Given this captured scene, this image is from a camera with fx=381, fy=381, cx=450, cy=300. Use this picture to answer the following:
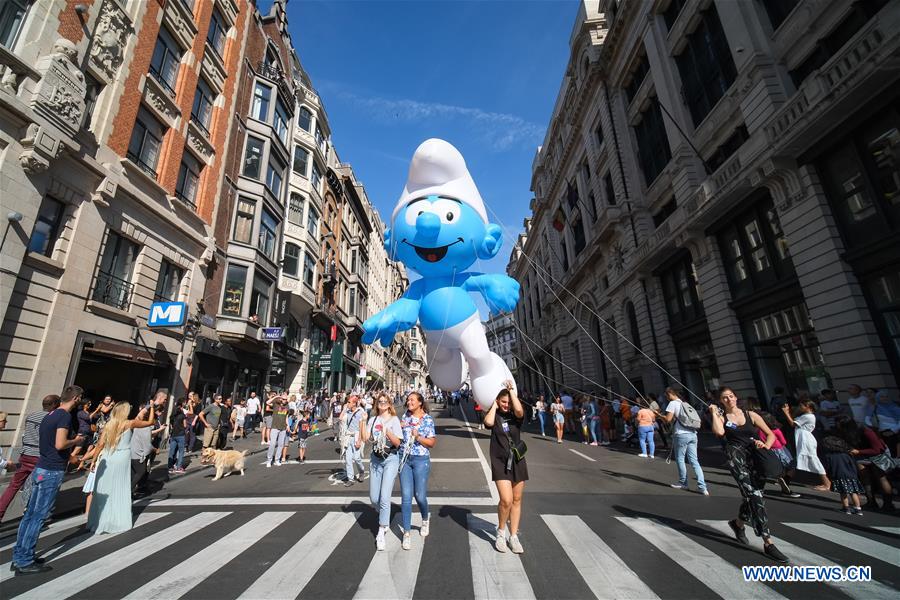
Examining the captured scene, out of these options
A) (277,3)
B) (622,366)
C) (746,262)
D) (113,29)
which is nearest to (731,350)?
(746,262)

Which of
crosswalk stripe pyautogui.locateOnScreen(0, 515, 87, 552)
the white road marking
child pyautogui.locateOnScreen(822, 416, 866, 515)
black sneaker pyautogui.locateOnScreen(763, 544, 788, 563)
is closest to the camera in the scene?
black sneaker pyautogui.locateOnScreen(763, 544, 788, 563)

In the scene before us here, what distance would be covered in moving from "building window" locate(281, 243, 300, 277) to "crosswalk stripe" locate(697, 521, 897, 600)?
22.9 metres

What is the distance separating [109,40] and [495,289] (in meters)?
14.8

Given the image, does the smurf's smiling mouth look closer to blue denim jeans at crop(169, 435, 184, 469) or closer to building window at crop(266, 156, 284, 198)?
blue denim jeans at crop(169, 435, 184, 469)

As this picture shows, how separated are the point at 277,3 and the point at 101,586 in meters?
33.2

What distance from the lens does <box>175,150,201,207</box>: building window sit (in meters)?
15.9

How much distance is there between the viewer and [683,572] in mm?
3729

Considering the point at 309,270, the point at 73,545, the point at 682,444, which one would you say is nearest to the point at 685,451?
the point at 682,444

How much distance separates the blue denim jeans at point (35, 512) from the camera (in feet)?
13.0

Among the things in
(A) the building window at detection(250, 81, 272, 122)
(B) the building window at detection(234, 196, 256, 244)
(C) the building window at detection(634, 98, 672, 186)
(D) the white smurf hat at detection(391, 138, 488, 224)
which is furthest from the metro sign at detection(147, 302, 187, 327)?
(C) the building window at detection(634, 98, 672, 186)

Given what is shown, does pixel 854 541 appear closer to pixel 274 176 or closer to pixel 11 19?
pixel 11 19

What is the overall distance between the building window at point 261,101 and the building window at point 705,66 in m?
22.4

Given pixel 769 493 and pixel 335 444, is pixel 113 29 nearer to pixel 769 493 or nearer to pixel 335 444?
pixel 335 444

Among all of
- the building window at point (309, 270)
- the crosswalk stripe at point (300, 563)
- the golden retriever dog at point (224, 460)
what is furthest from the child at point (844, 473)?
the building window at point (309, 270)
